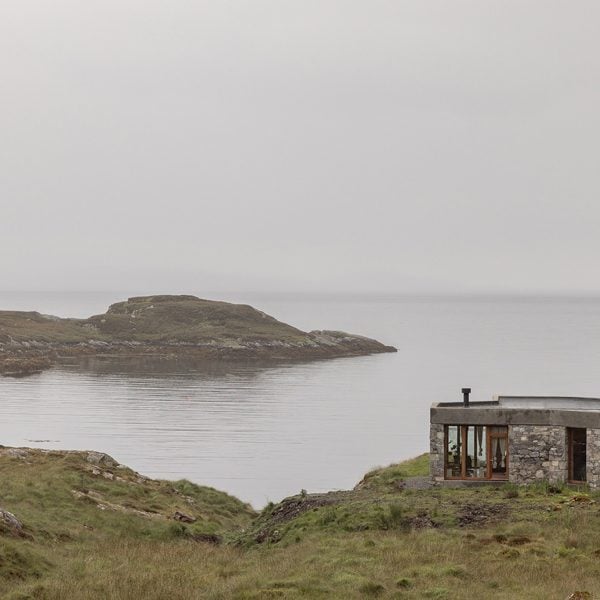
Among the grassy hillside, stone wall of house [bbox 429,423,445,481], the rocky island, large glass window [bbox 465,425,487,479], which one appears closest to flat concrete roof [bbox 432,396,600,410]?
stone wall of house [bbox 429,423,445,481]

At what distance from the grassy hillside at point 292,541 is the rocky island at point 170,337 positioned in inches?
3905

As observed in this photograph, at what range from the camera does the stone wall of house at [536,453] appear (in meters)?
38.9

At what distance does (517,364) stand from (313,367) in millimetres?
37367

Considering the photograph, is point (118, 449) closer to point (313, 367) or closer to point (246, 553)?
point (246, 553)

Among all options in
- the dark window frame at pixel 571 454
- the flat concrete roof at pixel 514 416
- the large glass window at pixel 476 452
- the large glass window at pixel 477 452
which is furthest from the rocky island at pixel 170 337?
the dark window frame at pixel 571 454

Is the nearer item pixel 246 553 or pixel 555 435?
pixel 246 553

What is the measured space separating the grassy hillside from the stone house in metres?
1.36

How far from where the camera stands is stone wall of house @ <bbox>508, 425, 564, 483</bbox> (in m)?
38.9

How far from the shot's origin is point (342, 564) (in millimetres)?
25688

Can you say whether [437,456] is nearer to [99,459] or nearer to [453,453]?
[453,453]

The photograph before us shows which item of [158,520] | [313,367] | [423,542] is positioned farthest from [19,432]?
[313,367]

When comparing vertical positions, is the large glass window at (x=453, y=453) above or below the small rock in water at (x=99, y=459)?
above

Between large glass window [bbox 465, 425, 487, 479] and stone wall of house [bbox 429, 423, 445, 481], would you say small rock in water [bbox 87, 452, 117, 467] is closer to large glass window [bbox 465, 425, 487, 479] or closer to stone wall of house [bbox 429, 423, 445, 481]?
stone wall of house [bbox 429, 423, 445, 481]

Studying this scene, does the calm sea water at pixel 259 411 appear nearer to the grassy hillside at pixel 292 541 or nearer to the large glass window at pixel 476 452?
the grassy hillside at pixel 292 541
